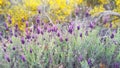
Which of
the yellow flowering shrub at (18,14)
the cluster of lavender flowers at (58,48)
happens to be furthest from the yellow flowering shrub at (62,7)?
the cluster of lavender flowers at (58,48)

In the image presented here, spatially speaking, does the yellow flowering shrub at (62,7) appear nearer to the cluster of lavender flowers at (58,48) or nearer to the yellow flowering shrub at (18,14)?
the yellow flowering shrub at (18,14)

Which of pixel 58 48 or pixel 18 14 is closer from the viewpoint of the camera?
pixel 58 48

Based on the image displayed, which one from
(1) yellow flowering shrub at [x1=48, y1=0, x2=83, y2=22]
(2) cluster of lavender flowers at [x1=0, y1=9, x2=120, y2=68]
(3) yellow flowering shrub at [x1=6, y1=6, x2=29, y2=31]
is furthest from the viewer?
(3) yellow flowering shrub at [x1=6, y1=6, x2=29, y2=31]

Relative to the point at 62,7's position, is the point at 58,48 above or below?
above

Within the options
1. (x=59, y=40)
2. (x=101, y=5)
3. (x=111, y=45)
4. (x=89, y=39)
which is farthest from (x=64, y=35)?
(x=101, y=5)

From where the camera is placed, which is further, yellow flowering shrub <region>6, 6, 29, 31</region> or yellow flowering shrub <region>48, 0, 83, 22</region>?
yellow flowering shrub <region>6, 6, 29, 31</region>

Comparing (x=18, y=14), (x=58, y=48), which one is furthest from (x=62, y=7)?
(x=58, y=48)

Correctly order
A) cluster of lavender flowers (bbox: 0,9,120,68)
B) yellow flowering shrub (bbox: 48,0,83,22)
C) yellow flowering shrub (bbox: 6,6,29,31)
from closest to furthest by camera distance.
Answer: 1. cluster of lavender flowers (bbox: 0,9,120,68)
2. yellow flowering shrub (bbox: 48,0,83,22)
3. yellow flowering shrub (bbox: 6,6,29,31)

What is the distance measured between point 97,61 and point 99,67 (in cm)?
11

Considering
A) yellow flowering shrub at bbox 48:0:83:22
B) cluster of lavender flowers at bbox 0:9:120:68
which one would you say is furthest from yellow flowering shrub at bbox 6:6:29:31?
cluster of lavender flowers at bbox 0:9:120:68

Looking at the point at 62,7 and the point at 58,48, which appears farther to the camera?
the point at 62,7

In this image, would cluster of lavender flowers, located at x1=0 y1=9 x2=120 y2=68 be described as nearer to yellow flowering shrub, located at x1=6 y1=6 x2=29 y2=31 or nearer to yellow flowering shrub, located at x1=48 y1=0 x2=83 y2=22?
yellow flowering shrub, located at x1=48 y1=0 x2=83 y2=22

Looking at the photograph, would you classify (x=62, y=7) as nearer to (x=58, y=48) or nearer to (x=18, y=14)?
(x=18, y=14)

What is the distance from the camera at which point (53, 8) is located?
704 cm
